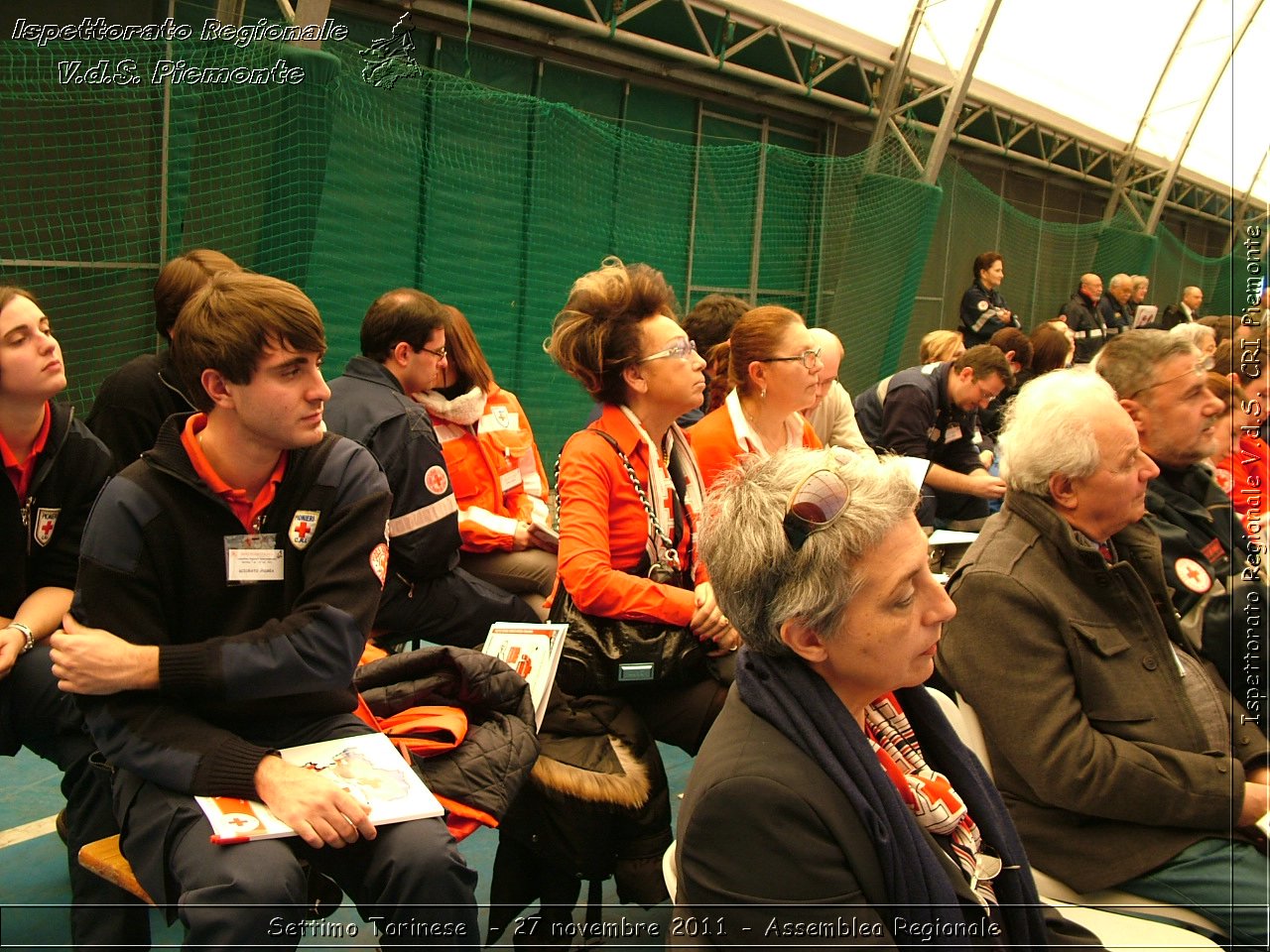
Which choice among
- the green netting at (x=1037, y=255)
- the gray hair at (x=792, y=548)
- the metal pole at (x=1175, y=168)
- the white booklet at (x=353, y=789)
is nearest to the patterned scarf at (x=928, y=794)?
the gray hair at (x=792, y=548)

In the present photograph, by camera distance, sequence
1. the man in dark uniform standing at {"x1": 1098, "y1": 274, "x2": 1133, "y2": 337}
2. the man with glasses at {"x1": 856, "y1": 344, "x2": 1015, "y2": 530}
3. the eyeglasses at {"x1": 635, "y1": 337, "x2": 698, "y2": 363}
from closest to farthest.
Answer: the eyeglasses at {"x1": 635, "y1": 337, "x2": 698, "y2": 363} < the man with glasses at {"x1": 856, "y1": 344, "x2": 1015, "y2": 530} < the man in dark uniform standing at {"x1": 1098, "y1": 274, "x2": 1133, "y2": 337}

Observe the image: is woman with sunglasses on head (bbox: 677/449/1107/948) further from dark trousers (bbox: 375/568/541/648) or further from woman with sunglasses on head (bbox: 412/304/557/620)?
woman with sunglasses on head (bbox: 412/304/557/620)

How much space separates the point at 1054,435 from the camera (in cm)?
230

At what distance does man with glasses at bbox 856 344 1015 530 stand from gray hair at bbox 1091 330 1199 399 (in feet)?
7.19

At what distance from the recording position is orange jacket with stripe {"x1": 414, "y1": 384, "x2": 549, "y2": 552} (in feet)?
12.7

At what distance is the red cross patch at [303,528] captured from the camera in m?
2.14

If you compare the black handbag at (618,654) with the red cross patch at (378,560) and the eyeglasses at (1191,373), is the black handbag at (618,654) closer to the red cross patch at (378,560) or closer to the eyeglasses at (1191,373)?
the red cross patch at (378,560)

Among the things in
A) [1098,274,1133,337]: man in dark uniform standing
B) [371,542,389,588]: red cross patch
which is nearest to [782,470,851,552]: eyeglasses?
[371,542,389,588]: red cross patch

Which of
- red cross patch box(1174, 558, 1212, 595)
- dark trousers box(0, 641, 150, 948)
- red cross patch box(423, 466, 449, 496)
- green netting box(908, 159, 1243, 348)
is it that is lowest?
dark trousers box(0, 641, 150, 948)

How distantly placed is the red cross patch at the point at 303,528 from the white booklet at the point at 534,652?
598 millimetres

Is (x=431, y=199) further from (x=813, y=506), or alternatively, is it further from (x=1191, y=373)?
(x=813, y=506)

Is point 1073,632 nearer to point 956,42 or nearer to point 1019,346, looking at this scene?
point 1019,346

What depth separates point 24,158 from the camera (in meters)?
5.12

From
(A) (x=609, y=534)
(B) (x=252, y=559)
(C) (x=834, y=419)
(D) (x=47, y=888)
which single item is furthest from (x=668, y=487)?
(D) (x=47, y=888)
